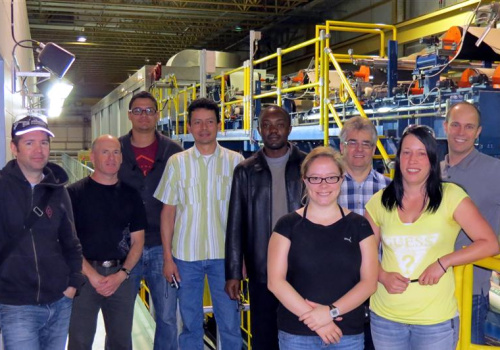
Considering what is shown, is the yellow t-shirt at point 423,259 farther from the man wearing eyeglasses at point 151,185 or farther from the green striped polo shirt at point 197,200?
the man wearing eyeglasses at point 151,185

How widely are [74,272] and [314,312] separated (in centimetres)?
138

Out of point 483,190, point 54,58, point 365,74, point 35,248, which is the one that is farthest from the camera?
point 365,74

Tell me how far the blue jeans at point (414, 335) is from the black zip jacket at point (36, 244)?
5.24 ft

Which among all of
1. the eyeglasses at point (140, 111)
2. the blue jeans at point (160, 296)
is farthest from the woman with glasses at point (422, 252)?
the eyeglasses at point (140, 111)

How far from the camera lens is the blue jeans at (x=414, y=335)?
239 cm

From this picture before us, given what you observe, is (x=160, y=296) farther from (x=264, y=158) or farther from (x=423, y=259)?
(x=423, y=259)

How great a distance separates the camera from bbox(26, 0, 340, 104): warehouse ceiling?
16.4m

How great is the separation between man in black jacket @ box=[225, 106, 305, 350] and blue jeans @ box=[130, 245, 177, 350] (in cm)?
56

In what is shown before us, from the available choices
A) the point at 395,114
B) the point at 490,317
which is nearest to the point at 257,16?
the point at 395,114

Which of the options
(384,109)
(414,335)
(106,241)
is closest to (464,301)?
(414,335)

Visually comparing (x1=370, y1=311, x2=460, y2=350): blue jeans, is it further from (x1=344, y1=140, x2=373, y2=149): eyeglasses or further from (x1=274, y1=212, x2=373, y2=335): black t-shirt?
(x1=344, y1=140, x2=373, y2=149): eyeglasses

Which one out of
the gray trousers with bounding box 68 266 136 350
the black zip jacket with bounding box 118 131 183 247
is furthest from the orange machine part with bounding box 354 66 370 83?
the gray trousers with bounding box 68 266 136 350

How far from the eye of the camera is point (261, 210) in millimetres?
3254

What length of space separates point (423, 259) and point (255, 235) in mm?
1099
